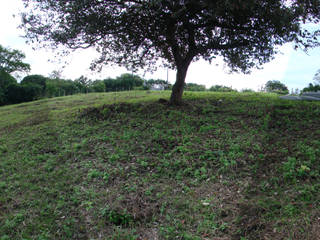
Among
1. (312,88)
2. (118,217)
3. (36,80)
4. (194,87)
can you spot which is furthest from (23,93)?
(118,217)

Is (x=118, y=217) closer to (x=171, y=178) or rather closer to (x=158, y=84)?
(x=171, y=178)

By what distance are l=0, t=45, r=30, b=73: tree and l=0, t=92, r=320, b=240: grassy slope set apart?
3677 cm

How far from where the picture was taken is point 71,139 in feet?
26.9

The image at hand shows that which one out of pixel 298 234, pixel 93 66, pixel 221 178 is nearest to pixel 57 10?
pixel 93 66

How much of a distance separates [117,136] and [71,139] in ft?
5.25

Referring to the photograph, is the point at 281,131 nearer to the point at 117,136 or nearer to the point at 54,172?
the point at 117,136

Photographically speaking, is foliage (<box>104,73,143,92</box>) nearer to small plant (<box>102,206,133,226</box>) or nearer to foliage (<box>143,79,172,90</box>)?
foliage (<box>143,79,172,90</box>)

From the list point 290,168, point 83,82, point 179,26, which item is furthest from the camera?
point 83,82

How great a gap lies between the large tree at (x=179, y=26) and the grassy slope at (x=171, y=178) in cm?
251

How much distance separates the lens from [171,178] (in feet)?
17.2

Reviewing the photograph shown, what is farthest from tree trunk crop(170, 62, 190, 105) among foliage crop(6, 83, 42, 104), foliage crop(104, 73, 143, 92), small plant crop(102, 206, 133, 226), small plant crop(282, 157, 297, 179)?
foliage crop(6, 83, 42, 104)

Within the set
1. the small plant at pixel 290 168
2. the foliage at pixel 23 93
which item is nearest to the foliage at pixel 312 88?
the small plant at pixel 290 168

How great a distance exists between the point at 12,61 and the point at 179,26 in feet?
128

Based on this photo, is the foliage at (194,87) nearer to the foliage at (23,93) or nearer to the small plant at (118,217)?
the small plant at (118,217)
